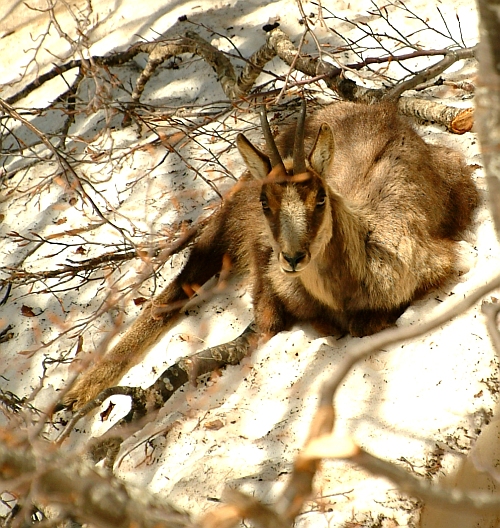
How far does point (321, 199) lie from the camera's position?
12.2 feet

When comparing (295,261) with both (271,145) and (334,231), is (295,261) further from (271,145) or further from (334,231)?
(271,145)

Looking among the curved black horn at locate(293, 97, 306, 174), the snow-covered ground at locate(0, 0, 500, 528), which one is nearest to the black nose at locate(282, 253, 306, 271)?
the curved black horn at locate(293, 97, 306, 174)

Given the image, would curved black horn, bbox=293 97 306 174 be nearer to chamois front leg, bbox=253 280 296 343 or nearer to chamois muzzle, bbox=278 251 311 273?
chamois muzzle, bbox=278 251 311 273

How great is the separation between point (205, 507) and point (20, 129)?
456 centimetres

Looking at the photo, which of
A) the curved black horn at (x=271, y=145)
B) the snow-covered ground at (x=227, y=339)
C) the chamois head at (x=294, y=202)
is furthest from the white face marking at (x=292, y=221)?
the snow-covered ground at (x=227, y=339)

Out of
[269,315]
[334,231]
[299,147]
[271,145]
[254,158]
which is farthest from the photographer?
[269,315]

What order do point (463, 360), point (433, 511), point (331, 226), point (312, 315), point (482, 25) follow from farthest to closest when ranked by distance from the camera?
1. point (312, 315)
2. point (331, 226)
3. point (463, 360)
4. point (433, 511)
5. point (482, 25)

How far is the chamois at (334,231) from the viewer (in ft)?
12.1

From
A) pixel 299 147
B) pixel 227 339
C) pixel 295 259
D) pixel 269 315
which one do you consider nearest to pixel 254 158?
pixel 299 147

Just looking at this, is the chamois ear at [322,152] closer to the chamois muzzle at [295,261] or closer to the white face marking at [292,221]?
the white face marking at [292,221]

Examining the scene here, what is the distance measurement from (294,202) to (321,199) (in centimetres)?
16

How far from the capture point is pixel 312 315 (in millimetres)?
4371

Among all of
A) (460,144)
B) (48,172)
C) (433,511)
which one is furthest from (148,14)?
(433,511)

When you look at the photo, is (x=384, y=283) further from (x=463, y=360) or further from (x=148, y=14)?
(x=148, y=14)
